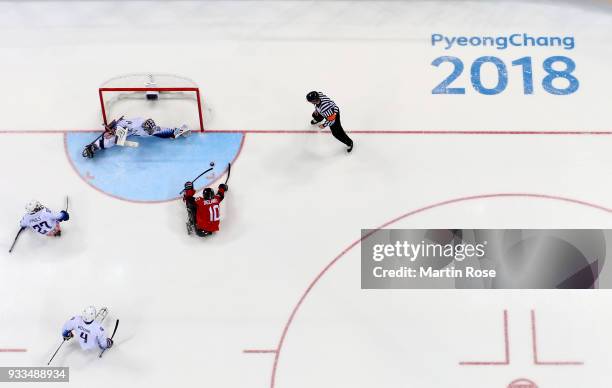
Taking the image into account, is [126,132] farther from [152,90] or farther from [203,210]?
[203,210]

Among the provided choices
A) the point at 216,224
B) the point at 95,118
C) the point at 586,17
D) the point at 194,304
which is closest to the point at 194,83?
Result: the point at 95,118

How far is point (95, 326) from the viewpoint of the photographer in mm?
9203

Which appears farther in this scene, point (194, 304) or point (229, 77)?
point (229, 77)

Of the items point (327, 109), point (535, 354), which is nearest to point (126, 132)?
point (327, 109)

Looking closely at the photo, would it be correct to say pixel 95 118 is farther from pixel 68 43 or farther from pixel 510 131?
pixel 510 131

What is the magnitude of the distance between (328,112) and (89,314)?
3560mm

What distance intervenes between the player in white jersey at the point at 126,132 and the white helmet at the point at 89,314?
7.62 ft

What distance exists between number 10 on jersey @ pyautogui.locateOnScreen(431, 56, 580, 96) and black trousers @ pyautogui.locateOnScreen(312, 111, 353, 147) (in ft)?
4.80

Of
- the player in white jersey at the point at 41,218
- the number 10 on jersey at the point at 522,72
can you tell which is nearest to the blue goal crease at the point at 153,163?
the player in white jersey at the point at 41,218

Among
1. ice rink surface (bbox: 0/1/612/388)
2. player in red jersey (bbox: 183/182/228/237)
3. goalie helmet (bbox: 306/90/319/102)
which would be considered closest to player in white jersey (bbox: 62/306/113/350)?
ice rink surface (bbox: 0/1/612/388)

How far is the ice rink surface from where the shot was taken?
31.1ft

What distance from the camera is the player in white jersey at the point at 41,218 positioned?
983 centimetres

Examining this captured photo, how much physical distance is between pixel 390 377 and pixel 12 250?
4.56 metres

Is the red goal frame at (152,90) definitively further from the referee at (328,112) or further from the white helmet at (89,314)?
the white helmet at (89,314)
